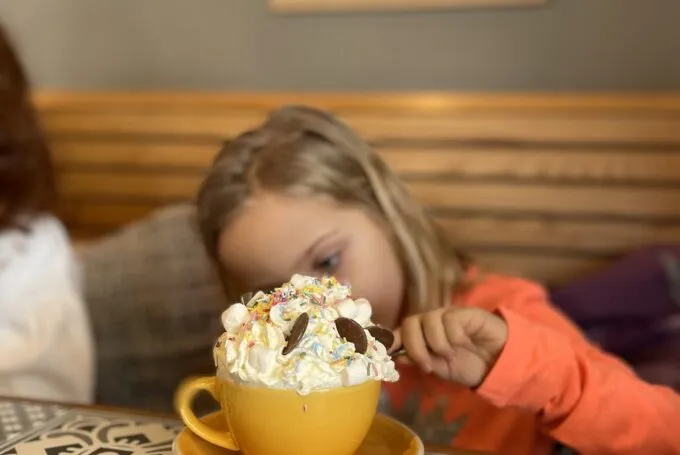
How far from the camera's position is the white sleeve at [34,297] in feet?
3.82

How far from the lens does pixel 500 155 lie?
1365mm

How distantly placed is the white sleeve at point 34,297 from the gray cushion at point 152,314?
0.31 feet

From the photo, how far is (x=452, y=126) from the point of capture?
1.39 meters

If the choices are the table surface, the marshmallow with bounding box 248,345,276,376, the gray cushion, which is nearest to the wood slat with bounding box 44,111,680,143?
the gray cushion

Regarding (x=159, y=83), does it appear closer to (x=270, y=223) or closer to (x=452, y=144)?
(x=452, y=144)

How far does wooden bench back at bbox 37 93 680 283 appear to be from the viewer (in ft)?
4.27

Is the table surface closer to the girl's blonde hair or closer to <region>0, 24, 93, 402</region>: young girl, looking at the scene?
the girl's blonde hair

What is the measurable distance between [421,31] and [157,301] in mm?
652

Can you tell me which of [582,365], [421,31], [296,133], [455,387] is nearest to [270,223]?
[296,133]

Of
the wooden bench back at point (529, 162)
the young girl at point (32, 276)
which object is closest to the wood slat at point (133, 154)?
the wooden bench back at point (529, 162)

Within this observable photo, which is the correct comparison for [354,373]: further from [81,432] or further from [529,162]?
[529,162]

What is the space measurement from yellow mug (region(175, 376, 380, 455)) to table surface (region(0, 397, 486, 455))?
0.10 m

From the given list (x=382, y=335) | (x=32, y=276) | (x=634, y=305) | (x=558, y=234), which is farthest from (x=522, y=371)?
(x=32, y=276)

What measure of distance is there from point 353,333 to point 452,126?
2.96 ft
